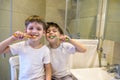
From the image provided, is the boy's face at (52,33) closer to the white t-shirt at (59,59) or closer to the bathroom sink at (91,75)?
the white t-shirt at (59,59)

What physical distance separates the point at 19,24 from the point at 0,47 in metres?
0.87

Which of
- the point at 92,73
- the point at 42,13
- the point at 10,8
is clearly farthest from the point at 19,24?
the point at 92,73

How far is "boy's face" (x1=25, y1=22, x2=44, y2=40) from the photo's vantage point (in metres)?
0.99

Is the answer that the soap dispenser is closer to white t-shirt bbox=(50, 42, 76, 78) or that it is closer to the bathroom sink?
the bathroom sink

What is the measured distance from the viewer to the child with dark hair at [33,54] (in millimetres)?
991

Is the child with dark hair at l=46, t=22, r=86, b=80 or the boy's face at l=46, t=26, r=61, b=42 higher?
the boy's face at l=46, t=26, r=61, b=42

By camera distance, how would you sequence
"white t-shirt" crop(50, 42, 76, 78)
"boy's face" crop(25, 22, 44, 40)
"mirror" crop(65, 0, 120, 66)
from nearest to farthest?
"boy's face" crop(25, 22, 44, 40) < "white t-shirt" crop(50, 42, 76, 78) < "mirror" crop(65, 0, 120, 66)

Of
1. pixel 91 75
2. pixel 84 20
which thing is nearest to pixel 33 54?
pixel 91 75

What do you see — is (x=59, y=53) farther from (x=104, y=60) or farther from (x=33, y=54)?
(x=104, y=60)

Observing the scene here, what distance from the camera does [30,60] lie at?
100cm

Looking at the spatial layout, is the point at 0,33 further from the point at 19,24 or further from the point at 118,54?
the point at 118,54

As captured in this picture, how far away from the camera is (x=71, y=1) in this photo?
1.97 meters

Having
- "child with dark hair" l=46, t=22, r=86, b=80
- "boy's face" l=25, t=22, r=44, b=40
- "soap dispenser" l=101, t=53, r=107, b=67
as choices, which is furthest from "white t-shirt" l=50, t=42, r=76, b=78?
"soap dispenser" l=101, t=53, r=107, b=67

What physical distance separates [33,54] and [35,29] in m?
0.18
